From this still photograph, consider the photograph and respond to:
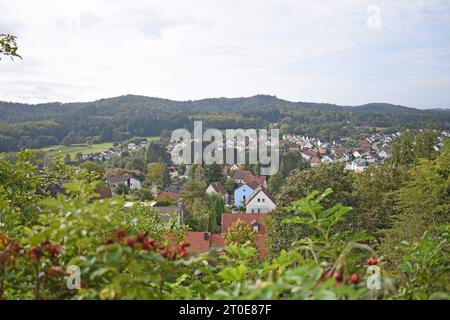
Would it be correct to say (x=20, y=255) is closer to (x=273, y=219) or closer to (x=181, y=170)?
(x=273, y=219)

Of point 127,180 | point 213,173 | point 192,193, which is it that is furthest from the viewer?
point 127,180

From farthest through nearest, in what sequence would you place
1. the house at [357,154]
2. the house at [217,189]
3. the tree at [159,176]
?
the house at [357,154]
the tree at [159,176]
the house at [217,189]

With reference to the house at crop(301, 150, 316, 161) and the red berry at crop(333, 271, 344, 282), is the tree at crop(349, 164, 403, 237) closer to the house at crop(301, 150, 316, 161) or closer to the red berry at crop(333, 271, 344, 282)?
the red berry at crop(333, 271, 344, 282)

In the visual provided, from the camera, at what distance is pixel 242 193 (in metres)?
47.7

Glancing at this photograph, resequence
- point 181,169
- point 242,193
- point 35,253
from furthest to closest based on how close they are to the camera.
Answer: point 181,169
point 242,193
point 35,253

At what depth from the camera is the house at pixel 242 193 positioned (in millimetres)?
47219

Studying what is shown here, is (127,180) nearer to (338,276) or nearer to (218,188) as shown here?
(218,188)

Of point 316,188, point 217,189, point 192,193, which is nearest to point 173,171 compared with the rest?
point 217,189

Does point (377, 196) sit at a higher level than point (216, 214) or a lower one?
higher

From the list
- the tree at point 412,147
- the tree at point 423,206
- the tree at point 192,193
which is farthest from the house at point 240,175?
the tree at point 423,206

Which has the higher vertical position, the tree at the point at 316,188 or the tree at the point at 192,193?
the tree at the point at 316,188

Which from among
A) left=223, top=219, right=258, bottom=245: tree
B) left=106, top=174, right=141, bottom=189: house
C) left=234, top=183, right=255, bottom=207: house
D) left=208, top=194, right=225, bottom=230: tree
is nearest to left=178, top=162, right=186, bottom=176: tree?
left=106, top=174, right=141, bottom=189: house

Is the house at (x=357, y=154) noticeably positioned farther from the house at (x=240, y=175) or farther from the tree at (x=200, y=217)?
the tree at (x=200, y=217)
